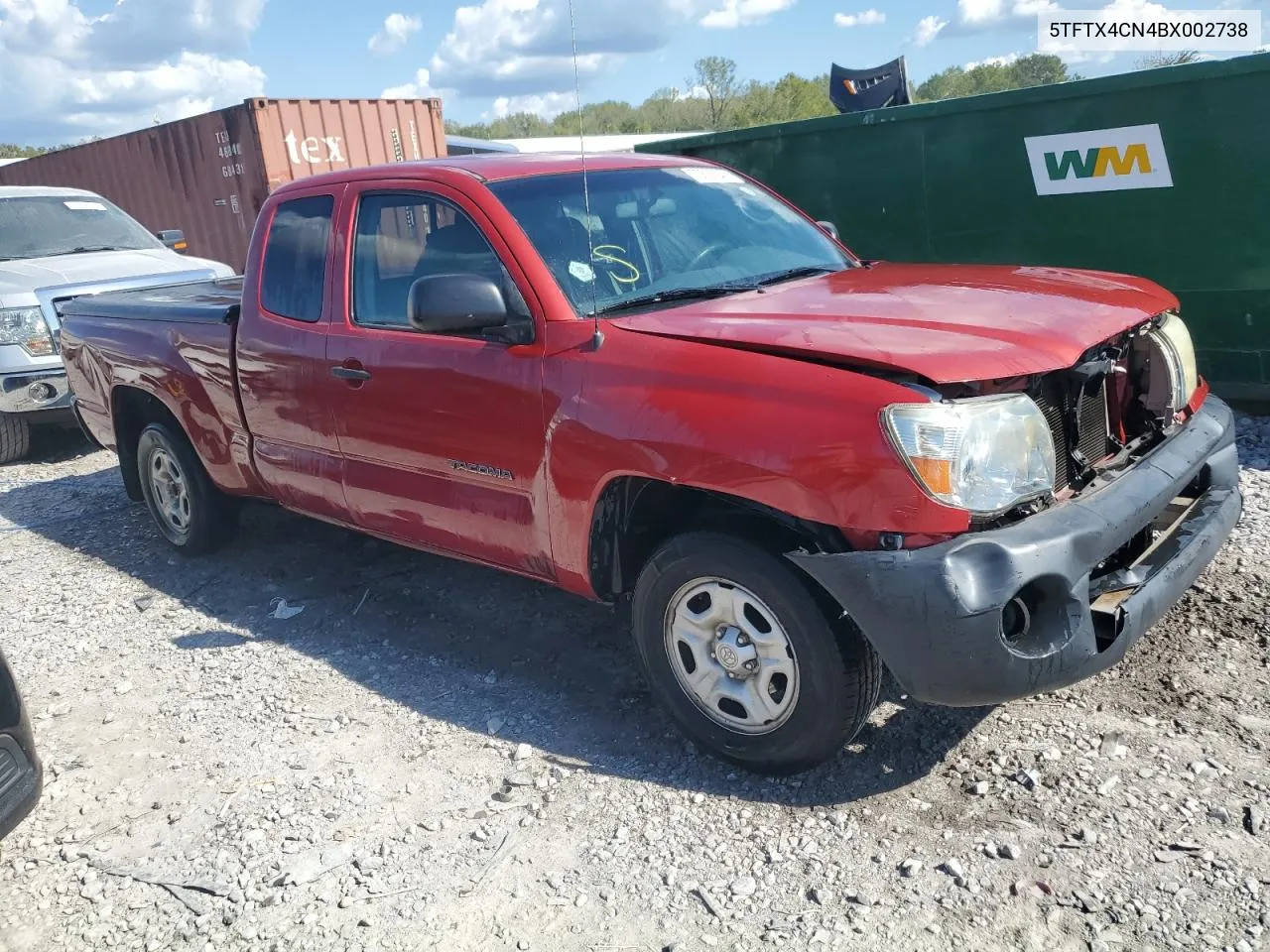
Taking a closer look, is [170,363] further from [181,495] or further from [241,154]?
[241,154]

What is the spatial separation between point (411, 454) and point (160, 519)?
99.6 inches

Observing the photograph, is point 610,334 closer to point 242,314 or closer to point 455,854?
point 455,854

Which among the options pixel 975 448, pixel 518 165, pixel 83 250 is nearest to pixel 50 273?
pixel 83 250

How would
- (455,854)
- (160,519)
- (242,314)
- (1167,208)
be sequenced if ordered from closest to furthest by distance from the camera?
(455,854) → (242,314) → (160,519) → (1167,208)

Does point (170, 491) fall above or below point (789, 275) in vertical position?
below

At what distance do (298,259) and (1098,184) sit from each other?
478cm

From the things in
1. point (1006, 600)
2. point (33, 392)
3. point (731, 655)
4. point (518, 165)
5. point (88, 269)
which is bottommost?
point (731, 655)

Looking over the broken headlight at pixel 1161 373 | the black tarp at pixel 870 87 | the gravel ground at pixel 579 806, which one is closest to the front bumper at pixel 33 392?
the gravel ground at pixel 579 806

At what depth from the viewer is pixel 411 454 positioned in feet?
12.6

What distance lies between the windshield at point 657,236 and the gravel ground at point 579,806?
1432 mm

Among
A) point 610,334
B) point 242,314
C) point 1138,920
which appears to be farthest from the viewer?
point 242,314

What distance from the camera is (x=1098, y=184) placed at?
643 centimetres

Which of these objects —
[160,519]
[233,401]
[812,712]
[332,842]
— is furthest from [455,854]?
[160,519]

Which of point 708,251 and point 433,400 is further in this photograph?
point 708,251
